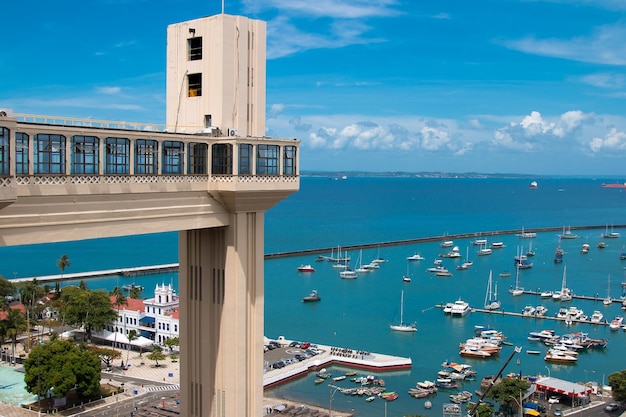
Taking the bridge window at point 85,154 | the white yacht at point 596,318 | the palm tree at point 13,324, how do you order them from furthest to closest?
the white yacht at point 596,318, the palm tree at point 13,324, the bridge window at point 85,154

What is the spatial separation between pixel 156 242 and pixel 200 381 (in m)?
93.5

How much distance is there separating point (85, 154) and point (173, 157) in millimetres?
1639

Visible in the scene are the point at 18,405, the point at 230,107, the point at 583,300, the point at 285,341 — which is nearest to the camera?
the point at 230,107

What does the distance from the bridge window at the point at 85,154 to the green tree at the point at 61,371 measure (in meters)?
23.7

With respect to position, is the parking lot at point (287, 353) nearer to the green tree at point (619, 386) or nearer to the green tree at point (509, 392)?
the green tree at point (509, 392)

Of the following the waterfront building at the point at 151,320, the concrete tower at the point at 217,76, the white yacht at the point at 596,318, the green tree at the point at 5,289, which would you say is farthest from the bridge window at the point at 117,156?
the white yacht at the point at 596,318

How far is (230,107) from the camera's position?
11586mm

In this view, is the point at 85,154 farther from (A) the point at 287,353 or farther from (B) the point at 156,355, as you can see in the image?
(A) the point at 287,353

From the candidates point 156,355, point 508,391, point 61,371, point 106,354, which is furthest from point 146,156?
point 106,354

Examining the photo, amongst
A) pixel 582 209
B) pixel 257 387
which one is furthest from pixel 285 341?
pixel 582 209

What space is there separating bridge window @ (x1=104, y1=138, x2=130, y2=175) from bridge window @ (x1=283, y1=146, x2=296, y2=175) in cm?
315

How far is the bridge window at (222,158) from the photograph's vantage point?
11062mm

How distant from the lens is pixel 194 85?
11930 millimetres

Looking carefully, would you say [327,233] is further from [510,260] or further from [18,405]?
[18,405]
